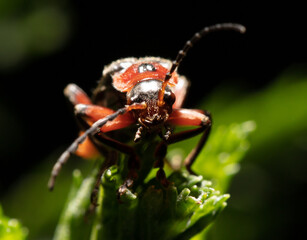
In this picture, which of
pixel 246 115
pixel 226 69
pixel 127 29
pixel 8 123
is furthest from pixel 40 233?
pixel 226 69

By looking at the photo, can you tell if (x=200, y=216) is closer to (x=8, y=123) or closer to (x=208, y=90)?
(x=8, y=123)

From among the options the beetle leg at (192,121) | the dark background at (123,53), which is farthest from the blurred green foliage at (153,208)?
the dark background at (123,53)

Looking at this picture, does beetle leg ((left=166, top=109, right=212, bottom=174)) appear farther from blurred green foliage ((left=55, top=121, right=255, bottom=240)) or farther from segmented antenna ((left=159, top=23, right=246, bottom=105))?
blurred green foliage ((left=55, top=121, right=255, bottom=240))

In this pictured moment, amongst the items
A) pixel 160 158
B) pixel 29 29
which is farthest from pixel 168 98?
pixel 29 29

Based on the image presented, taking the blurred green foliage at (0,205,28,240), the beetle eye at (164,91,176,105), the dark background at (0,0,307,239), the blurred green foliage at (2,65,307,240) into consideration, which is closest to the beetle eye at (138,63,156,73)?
the beetle eye at (164,91,176,105)

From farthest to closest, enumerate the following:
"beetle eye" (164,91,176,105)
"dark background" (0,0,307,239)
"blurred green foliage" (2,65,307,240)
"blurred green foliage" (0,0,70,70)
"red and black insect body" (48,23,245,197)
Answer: "dark background" (0,0,307,239)
"blurred green foliage" (0,0,70,70)
"blurred green foliage" (2,65,307,240)
"beetle eye" (164,91,176,105)
"red and black insect body" (48,23,245,197)

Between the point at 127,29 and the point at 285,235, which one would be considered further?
the point at 127,29
